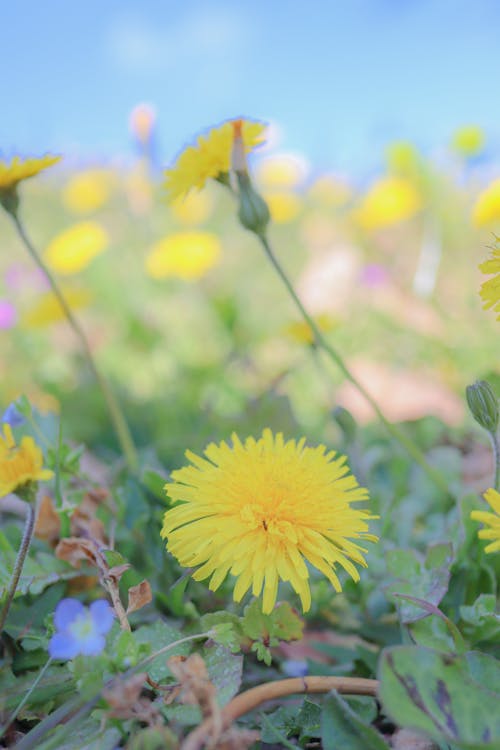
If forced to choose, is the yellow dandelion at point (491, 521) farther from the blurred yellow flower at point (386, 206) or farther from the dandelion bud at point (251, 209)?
the blurred yellow flower at point (386, 206)

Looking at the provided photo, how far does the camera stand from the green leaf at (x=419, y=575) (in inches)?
30.4

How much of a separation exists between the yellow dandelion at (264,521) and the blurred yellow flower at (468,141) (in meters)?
3.24

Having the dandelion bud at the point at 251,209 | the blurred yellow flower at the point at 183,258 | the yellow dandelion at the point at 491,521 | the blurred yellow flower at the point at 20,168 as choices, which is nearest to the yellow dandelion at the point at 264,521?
the yellow dandelion at the point at 491,521

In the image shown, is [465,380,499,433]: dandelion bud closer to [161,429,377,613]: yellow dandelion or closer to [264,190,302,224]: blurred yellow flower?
[161,429,377,613]: yellow dandelion

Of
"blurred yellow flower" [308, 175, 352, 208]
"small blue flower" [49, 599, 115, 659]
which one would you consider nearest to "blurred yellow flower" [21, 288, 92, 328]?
"small blue flower" [49, 599, 115, 659]

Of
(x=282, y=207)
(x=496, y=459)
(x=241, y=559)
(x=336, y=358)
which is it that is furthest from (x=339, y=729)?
(x=282, y=207)

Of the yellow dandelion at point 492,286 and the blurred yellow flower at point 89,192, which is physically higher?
the blurred yellow flower at point 89,192

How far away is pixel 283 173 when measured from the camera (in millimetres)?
5559

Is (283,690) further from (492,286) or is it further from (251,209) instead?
(251,209)

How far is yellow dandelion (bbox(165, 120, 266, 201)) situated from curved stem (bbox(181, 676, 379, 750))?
612 mm

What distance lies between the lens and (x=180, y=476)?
0.69 m

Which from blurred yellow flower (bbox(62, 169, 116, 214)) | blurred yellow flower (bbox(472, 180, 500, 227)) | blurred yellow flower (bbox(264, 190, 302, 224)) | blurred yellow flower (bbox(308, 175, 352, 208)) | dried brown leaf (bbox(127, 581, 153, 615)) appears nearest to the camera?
dried brown leaf (bbox(127, 581, 153, 615))

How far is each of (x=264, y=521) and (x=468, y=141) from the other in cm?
336

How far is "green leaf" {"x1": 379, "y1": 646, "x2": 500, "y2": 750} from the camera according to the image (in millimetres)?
547
